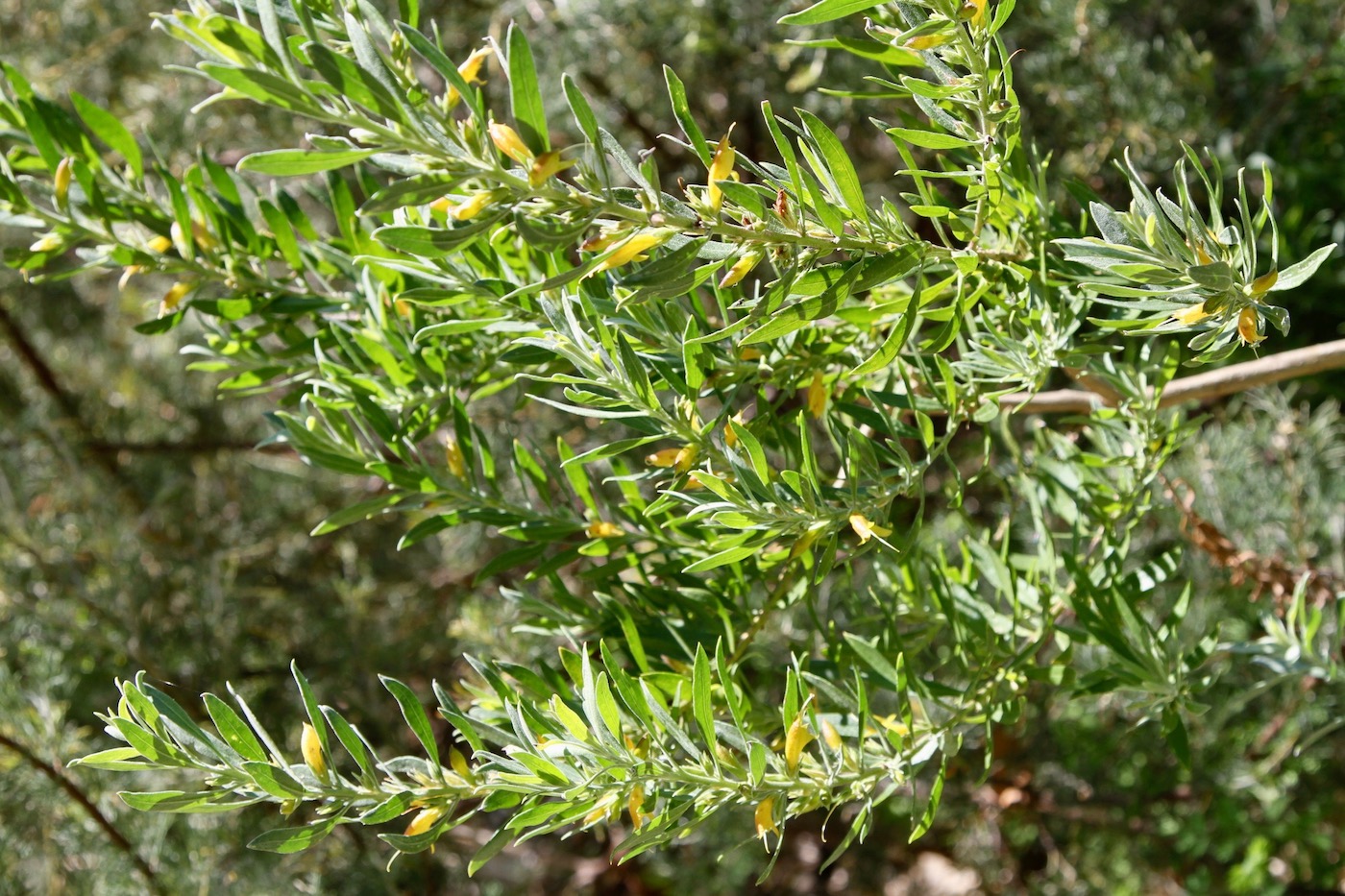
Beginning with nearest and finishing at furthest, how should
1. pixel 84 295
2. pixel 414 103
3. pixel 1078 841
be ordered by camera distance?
pixel 414 103, pixel 1078 841, pixel 84 295

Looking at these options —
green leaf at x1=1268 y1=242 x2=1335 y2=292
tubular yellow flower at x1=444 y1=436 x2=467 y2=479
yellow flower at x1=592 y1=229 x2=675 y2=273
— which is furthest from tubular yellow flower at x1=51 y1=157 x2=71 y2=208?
green leaf at x1=1268 y1=242 x2=1335 y2=292

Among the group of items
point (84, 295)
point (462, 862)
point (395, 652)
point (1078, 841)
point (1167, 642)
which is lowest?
point (1078, 841)

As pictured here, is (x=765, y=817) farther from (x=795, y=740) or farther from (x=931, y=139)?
(x=931, y=139)

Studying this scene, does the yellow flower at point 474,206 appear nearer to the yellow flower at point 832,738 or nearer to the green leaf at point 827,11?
the green leaf at point 827,11

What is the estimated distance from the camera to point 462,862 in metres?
1.24

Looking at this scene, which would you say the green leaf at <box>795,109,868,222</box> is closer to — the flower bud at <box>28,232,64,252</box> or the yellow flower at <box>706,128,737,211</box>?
the yellow flower at <box>706,128,737,211</box>

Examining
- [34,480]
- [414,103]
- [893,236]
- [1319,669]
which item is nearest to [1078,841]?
[1319,669]

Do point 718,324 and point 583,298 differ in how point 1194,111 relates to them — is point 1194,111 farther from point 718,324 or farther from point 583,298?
point 583,298

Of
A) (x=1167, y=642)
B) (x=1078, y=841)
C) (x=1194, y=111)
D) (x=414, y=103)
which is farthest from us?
(x=1078, y=841)

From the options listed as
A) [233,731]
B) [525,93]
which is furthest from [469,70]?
[233,731]

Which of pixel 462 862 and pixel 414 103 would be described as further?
pixel 462 862

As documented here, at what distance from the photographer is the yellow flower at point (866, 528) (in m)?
0.43

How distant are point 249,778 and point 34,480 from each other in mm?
1033

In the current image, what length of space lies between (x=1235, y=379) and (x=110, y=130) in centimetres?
63
